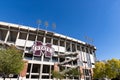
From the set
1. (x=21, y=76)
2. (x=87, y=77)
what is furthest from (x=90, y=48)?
(x=21, y=76)

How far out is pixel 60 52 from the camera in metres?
47.6

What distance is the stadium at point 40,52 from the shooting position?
132 feet

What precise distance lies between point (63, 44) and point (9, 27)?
78.2ft

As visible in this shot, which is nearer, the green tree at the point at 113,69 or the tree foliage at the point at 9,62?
the tree foliage at the point at 9,62

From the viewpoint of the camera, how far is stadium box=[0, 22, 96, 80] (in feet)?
132

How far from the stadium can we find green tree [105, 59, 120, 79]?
10.00 meters

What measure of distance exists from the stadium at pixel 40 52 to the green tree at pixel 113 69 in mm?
9995

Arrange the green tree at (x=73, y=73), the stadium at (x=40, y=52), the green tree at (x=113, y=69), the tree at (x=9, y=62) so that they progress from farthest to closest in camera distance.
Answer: the green tree at (x=113, y=69) < the stadium at (x=40, y=52) < the green tree at (x=73, y=73) < the tree at (x=9, y=62)

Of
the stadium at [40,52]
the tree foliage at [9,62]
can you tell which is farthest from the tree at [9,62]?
the stadium at [40,52]

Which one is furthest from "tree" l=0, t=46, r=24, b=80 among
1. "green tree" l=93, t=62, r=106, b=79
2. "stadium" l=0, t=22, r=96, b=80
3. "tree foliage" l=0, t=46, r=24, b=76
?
"green tree" l=93, t=62, r=106, b=79

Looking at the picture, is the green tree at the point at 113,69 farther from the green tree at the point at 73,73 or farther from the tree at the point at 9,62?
the tree at the point at 9,62

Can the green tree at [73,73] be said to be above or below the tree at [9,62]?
below

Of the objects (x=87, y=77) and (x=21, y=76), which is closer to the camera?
(x=21, y=76)

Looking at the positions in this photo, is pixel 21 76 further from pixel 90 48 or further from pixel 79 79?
pixel 90 48
